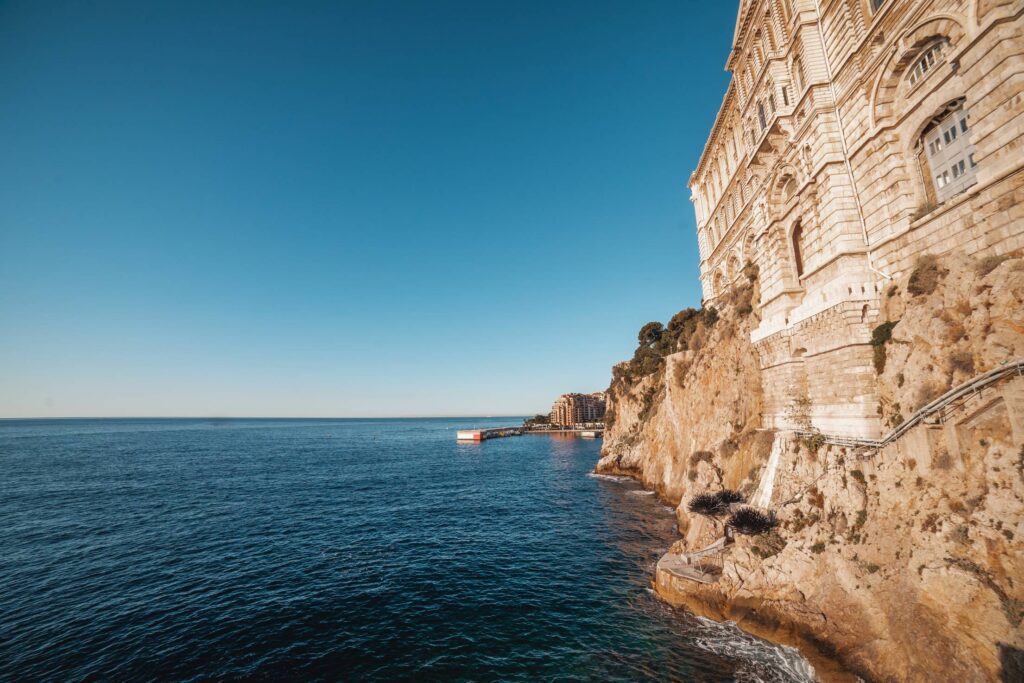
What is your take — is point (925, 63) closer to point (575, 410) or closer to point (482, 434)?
point (482, 434)

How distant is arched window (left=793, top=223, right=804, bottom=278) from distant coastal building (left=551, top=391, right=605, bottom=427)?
138 m

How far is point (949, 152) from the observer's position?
1580 cm

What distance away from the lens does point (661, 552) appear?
86.3ft

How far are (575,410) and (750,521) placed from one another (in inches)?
5968

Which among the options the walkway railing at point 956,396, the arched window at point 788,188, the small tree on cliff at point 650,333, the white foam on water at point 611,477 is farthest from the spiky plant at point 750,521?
the small tree on cliff at point 650,333

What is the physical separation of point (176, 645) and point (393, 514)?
66.7ft

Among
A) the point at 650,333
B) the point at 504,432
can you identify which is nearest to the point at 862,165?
the point at 650,333

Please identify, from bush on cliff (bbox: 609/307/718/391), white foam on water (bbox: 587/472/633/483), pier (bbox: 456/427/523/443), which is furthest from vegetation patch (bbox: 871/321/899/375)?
pier (bbox: 456/427/523/443)

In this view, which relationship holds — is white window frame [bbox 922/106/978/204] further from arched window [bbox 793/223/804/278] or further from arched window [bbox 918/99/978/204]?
arched window [bbox 793/223/804/278]

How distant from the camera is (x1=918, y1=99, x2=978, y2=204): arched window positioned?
48.8ft

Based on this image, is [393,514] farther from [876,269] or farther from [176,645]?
[876,269]

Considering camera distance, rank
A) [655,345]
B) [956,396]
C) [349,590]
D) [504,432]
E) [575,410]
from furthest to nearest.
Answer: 1. [575,410]
2. [504,432]
3. [655,345]
4. [349,590]
5. [956,396]

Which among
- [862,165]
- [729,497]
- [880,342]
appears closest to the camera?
[880,342]

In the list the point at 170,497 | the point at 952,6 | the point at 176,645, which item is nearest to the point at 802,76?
the point at 952,6
